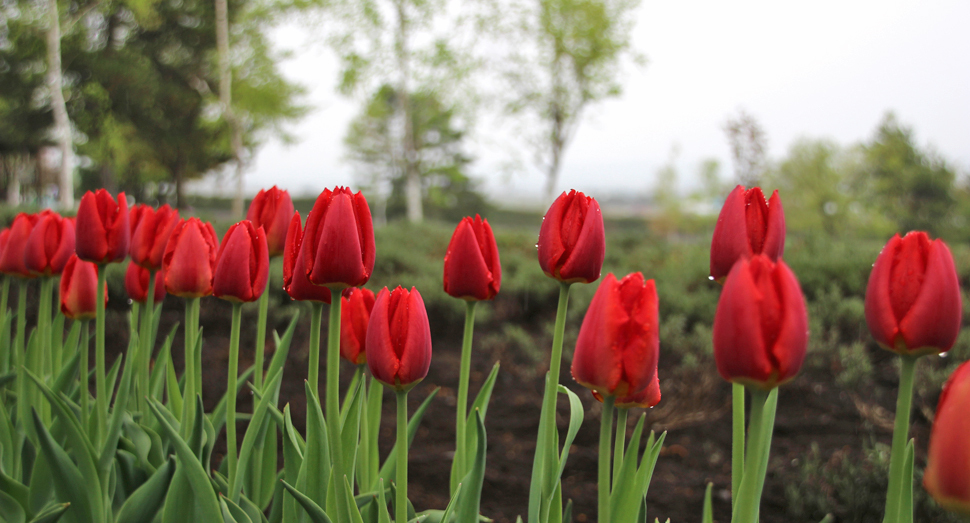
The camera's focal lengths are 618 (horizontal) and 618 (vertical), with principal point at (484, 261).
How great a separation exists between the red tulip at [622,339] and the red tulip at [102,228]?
1.23 meters

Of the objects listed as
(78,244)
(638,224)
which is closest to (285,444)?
(78,244)

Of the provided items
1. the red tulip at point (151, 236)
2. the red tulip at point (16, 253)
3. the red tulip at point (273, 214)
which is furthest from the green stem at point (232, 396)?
the red tulip at point (16, 253)

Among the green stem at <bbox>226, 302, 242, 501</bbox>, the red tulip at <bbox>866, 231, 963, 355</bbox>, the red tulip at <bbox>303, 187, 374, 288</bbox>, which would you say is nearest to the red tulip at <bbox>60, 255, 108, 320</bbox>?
the green stem at <bbox>226, 302, 242, 501</bbox>

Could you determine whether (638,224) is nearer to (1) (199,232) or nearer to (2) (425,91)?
(2) (425,91)

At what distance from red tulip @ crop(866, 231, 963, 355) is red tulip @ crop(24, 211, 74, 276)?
6.45 feet

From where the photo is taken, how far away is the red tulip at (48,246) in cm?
173

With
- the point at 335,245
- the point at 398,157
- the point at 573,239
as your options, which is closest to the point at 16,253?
the point at 335,245

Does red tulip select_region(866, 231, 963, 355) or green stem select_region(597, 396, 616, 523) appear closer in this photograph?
red tulip select_region(866, 231, 963, 355)

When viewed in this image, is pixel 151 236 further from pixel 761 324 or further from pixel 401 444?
pixel 761 324

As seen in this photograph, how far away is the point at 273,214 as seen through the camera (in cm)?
155

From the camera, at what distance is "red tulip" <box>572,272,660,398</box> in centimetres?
86

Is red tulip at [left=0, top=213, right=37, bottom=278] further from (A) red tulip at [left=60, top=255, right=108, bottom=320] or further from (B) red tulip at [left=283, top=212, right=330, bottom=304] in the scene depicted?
(B) red tulip at [left=283, top=212, right=330, bottom=304]

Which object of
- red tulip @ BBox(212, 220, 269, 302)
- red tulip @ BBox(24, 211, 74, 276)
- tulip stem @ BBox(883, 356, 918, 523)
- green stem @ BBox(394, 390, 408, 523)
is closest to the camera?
tulip stem @ BBox(883, 356, 918, 523)

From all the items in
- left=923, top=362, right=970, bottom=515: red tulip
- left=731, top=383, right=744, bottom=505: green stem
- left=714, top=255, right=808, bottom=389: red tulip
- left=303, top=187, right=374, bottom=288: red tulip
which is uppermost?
left=303, top=187, right=374, bottom=288: red tulip
